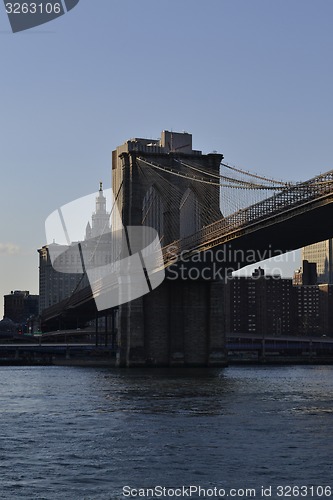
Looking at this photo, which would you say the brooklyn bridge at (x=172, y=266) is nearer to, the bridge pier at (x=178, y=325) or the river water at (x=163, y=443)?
the bridge pier at (x=178, y=325)

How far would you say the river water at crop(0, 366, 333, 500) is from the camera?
23.2 meters

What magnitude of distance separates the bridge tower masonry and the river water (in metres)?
29.5

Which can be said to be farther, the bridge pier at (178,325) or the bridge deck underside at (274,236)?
the bridge pier at (178,325)

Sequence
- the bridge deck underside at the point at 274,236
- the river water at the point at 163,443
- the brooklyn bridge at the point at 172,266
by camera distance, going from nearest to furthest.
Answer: the river water at the point at 163,443 < the bridge deck underside at the point at 274,236 < the brooklyn bridge at the point at 172,266

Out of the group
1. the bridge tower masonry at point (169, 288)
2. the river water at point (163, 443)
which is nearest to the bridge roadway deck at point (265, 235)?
the bridge tower masonry at point (169, 288)

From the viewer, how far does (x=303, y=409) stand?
133ft

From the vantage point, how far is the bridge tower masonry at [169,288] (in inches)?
3150

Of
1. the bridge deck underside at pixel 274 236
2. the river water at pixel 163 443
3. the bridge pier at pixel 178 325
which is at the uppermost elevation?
the bridge deck underside at pixel 274 236

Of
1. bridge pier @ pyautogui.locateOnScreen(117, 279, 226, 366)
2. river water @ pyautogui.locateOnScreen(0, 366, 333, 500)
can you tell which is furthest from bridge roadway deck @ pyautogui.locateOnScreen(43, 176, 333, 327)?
river water @ pyautogui.locateOnScreen(0, 366, 333, 500)

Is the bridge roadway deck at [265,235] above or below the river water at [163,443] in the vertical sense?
above

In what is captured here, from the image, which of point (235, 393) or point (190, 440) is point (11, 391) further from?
point (190, 440)

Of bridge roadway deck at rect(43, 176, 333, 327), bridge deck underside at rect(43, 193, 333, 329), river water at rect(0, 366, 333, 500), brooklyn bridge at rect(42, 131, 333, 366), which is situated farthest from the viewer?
brooklyn bridge at rect(42, 131, 333, 366)

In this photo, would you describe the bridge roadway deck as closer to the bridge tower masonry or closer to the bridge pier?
the bridge tower masonry

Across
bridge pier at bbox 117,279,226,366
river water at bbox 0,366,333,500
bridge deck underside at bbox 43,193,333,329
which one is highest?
bridge deck underside at bbox 43,193,333,329
